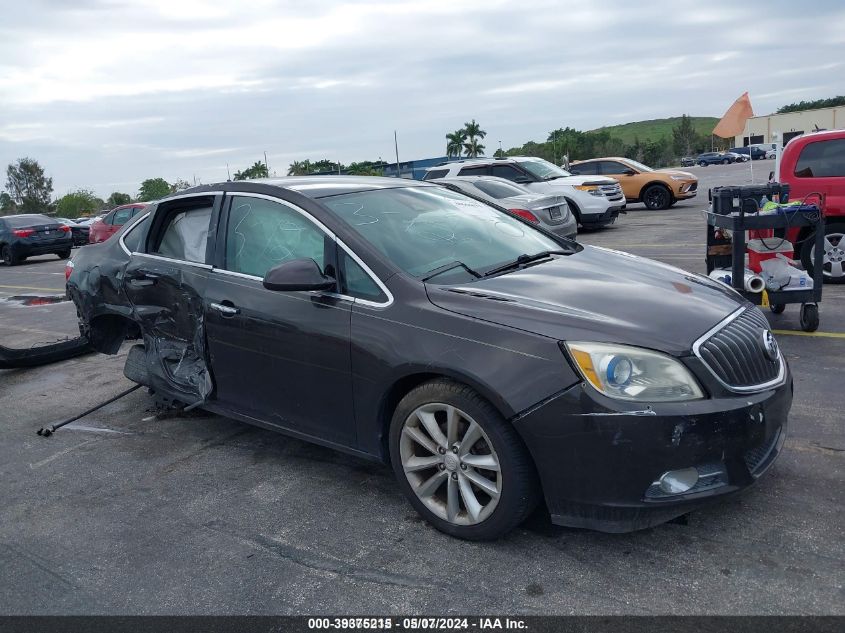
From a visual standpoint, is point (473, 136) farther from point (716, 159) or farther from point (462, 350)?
point (462, 350)

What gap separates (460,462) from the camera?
10.9 ft

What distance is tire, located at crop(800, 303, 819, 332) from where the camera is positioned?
6527 mm

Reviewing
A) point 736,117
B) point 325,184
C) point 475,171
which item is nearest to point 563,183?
point 475,171

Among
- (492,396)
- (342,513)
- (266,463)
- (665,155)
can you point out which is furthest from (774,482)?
(665,155)

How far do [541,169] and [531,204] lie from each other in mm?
5629

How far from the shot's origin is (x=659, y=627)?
2.71m

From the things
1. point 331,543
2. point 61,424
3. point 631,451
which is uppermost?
point 631,451

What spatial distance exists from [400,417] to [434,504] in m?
0.44

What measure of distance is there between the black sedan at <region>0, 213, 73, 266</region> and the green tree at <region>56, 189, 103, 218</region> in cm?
5031

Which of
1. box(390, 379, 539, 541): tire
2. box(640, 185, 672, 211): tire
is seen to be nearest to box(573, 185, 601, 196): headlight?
box(640, 185, 672, 211): tire

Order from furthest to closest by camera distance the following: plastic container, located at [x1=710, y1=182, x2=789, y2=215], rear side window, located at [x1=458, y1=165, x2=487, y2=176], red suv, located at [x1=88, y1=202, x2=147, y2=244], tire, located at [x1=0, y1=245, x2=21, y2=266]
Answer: tire, located at [x1=0, y1=245, x2=21, y2=266], red suv, located at [x1=88, y1=202, x2=147, y2=244], rear side window, located at [x1=458, y1=165, x2=487, y2=176], plastic container, located at [x1=710, y1=182, x2=789, y2=215]

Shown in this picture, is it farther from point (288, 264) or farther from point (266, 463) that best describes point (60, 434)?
point (288, 264)

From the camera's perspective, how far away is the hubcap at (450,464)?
3.26 metres

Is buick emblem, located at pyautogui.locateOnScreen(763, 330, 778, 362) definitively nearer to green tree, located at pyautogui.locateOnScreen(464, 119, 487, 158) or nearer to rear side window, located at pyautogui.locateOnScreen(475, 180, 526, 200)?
rear side window, located at pyautogui.locateOnScreen(475, 180, 526, 200)
